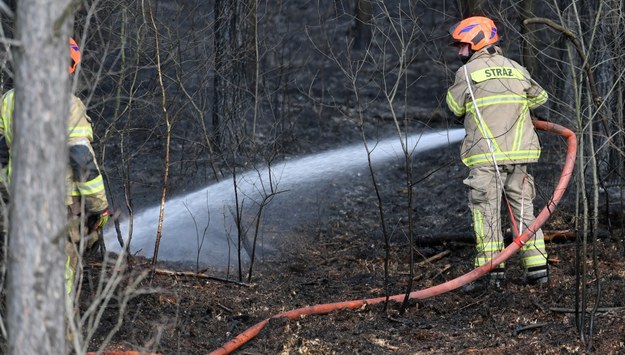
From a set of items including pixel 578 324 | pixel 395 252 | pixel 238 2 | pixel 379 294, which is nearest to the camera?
pixel 578 324

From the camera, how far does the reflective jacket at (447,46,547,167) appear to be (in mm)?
7316

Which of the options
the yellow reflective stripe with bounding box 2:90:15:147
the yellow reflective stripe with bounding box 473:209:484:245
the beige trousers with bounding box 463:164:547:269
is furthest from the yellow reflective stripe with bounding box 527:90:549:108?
the yellow reflective stripe with bounding box 2:90:15:147

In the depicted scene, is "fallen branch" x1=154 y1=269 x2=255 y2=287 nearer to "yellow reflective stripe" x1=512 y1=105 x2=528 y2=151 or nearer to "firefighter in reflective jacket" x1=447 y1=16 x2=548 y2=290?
"firefighter in reflective jacket" x1=447 y1=16 x2=548 y2=290

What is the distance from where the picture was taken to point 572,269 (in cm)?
784

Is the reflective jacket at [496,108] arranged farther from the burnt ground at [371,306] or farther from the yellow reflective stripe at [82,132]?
the yellow reflective stripe at [82,132]

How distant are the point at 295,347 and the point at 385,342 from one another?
1.94 feet

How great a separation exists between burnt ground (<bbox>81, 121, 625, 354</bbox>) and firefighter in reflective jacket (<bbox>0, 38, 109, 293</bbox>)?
1.21 feet

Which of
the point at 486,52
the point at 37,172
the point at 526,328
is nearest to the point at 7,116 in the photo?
the point at 37,172

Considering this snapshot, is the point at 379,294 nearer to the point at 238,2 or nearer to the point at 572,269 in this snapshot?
the point at 572,269

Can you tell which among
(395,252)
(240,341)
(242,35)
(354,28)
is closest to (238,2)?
(242,35)

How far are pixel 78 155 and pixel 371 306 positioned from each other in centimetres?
229

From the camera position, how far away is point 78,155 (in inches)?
232

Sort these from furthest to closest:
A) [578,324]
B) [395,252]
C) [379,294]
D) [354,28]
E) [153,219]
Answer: [354,28], [153,219], [395,252], [379,294], [578,324]

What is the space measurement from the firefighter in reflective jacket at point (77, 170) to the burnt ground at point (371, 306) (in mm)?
370
